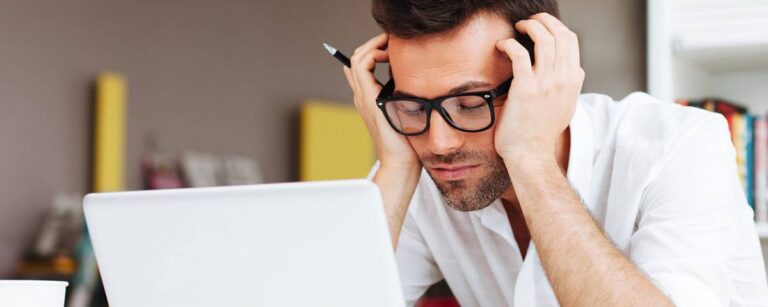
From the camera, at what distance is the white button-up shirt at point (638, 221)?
134 centimetres

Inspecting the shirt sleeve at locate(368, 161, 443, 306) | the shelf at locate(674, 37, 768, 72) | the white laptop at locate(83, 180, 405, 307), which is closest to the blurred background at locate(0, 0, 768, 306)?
the shelf at locate(674, 37, 768, 72)

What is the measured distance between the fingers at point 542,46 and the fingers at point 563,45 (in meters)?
0.01

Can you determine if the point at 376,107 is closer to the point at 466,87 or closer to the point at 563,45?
the point at 466,87

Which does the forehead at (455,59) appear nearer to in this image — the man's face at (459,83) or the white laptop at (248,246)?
the man's face at (459,83)

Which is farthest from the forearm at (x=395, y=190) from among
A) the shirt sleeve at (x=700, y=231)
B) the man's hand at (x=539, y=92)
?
the shirt sleeve at (x=700, y=231)

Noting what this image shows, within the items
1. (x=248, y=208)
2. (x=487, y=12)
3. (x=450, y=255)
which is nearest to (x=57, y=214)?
(x=450, y=255)

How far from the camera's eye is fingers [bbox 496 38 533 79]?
1412 millimetres

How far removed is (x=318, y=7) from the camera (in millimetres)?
4727

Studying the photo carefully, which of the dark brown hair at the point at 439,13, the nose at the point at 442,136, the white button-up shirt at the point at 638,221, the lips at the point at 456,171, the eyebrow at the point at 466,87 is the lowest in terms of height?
the white button-up shirt at the point at 638,221

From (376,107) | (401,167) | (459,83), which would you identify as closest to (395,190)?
(401,167)

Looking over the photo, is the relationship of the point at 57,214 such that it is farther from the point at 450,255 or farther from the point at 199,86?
the point at 450,255

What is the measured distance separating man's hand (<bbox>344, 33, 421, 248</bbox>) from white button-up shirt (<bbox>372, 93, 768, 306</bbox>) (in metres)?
0.15

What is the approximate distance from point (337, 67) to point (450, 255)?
10.1 feet

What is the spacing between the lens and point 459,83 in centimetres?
143
